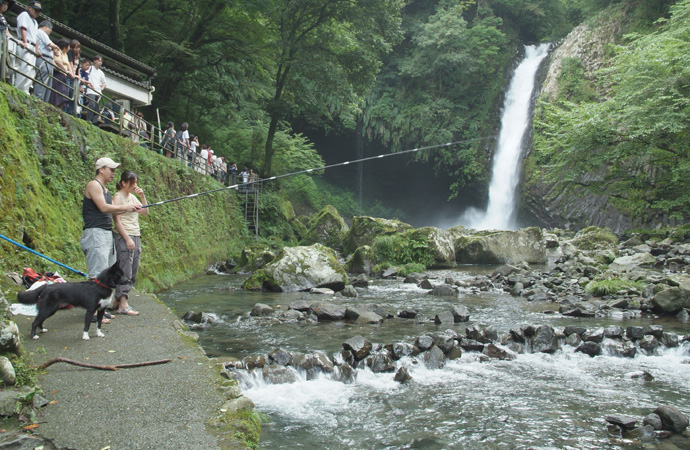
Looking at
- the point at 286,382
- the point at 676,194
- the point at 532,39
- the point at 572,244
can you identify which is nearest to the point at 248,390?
the point at 286,382

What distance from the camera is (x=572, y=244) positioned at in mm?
18000

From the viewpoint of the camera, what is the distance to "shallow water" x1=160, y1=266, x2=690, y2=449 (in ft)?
11.2

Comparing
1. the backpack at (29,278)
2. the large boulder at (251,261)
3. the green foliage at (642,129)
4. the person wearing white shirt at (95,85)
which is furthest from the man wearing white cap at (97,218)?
the green foliage at (642,129)

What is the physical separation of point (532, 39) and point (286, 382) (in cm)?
3821

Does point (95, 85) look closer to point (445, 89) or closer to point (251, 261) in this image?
point (251, 261)

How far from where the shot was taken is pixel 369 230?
17781 millimetres

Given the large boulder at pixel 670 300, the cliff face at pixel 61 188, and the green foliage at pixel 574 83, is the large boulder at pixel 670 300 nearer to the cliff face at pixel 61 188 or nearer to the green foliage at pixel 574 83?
the cliff face at pixel 61 188

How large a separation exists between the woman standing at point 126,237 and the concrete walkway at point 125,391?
1.92ft

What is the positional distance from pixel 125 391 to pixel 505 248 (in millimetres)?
16119

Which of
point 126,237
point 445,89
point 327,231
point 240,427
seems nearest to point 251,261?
point 327,231

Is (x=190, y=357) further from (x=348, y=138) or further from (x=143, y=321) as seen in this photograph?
(x=348, y=138)

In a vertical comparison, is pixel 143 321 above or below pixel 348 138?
below

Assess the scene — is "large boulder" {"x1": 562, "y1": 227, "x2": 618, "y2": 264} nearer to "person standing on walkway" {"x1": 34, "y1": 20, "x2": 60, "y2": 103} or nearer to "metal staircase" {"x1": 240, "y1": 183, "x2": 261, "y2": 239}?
"metal staircase" {"x1": 240, "y1": 183, "x2": 261, "y2": 239}

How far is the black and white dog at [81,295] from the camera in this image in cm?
366
